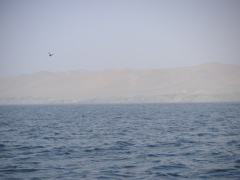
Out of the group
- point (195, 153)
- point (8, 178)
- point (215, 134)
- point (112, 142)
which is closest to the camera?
point (8, 178)

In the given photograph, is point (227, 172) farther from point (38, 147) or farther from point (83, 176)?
point (38, 147)

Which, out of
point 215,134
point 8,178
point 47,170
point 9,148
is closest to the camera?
point 8,178

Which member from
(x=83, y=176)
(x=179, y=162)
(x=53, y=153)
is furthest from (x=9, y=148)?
(x=179, y=162)

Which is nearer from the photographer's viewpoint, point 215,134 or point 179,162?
point 179,162

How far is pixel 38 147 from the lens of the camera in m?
24.4

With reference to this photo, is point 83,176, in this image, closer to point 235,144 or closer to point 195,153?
point 195,153

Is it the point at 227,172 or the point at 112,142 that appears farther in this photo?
the point at 112,142

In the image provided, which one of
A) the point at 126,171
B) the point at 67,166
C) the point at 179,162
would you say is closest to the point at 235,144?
the point at 179,162

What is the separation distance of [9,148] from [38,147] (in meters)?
2.18

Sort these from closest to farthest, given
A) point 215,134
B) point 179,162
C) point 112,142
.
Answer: point 179,162 < point 112,142 < point 215,134

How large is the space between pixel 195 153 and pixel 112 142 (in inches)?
303

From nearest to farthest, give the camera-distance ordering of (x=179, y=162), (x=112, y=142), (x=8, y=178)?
(x=8, y=178) < (x=179, y=162) < (x=112, y=142)

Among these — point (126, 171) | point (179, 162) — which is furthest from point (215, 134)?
point (126, 171)

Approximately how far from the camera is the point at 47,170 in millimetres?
17328
